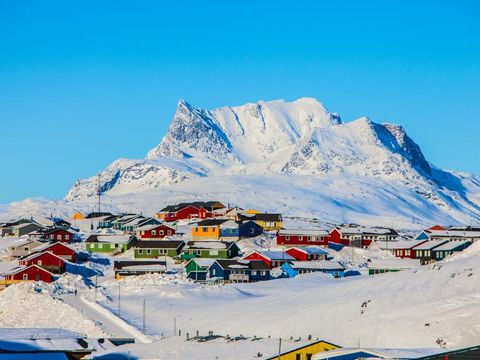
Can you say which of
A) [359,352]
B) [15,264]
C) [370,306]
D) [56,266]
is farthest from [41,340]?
[15,264]

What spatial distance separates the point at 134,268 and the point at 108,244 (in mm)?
18158

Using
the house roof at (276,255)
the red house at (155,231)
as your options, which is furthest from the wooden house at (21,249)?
the house roof at (276,255)

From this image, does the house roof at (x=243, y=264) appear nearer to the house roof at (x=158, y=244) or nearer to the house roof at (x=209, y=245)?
the house roof at (x=209, y=245)

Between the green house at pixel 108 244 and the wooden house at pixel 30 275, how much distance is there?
1835 centimetres

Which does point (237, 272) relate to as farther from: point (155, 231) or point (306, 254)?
point (155, 231)

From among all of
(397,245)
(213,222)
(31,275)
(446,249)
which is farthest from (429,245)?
(31,275)

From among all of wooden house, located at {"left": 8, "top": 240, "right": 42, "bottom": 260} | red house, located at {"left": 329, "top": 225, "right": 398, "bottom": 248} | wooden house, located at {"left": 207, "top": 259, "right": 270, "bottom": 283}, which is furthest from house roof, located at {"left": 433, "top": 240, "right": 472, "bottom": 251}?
wooden house, located at {"left": 8, "top": 240, "right": 42, "bottom": 260}

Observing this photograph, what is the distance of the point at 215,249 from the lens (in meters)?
101

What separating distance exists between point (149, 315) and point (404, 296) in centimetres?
1617

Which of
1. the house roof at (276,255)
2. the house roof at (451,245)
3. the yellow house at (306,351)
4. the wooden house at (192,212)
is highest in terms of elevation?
the wooden house at (192,212)

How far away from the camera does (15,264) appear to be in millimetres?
97312

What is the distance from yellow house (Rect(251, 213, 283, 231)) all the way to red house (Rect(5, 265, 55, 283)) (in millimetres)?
49168

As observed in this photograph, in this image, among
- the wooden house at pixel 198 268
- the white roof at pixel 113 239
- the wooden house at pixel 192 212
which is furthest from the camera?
the wooden house at pixel 192 212

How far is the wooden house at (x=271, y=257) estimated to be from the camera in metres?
94.4
